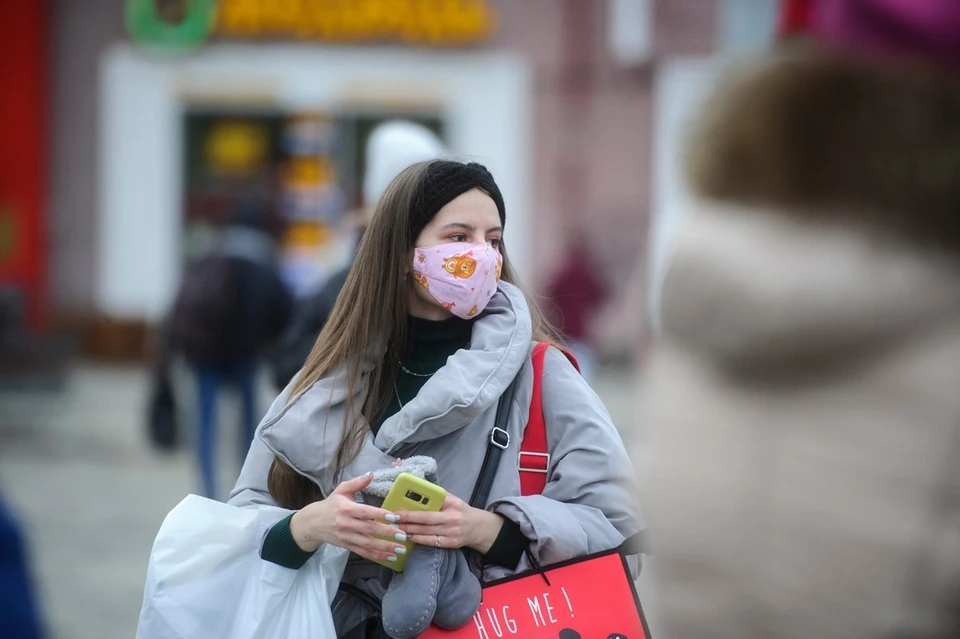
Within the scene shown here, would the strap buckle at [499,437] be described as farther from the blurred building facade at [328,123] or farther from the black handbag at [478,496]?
the blurred building facade at [328,123]

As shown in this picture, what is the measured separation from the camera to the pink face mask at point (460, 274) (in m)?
2.52

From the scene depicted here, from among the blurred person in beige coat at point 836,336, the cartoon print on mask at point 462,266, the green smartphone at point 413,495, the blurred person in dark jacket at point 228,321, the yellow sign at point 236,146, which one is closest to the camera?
the blurred person in beige coat at point 836,336

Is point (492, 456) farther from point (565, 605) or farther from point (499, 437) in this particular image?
point (565, 605)

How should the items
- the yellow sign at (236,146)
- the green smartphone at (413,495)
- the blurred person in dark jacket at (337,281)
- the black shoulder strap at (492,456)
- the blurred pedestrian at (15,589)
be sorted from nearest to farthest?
the blurred pedestrian at (15,589), the green smartphone at (413,495), the black shoulder strap at (492,456), the blurred person in dark jacket at (337,281), the yellow sign at (236,146)

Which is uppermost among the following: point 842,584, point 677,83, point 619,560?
point 677,83

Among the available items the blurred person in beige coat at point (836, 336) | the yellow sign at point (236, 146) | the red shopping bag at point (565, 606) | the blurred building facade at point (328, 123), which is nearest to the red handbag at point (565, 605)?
the red shopping bag at point (565, 606)

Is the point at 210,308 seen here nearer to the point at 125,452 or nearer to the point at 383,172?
the point at 383,172

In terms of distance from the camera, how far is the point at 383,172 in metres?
4.80

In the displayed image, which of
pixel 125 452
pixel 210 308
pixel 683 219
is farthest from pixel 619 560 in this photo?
pixel 125 452

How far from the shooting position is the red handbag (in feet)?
7.54

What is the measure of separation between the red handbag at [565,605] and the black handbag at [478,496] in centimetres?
3

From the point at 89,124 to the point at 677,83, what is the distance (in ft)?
24.5

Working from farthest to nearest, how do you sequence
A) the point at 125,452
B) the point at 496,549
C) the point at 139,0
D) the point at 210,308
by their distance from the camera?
the point at 139,0 < the point at 125,452 < the point at 210,308 < the point at 496,549

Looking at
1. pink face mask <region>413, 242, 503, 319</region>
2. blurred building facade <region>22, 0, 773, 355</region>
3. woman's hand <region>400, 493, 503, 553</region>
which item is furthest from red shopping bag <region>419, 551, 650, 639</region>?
blurred building facade <region>22, 0, 773, 355</region>
